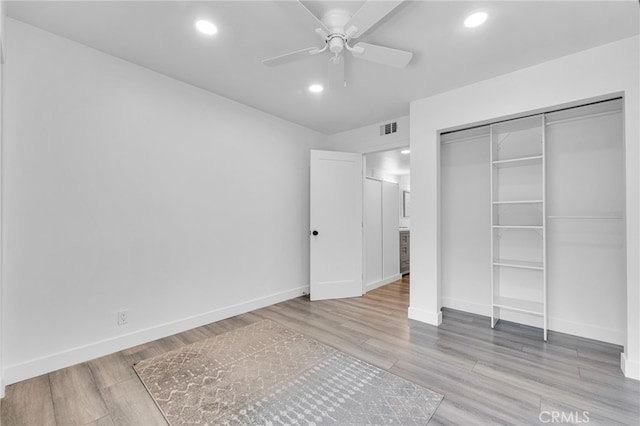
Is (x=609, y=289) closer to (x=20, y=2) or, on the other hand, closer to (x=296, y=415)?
(x=296, y=415)

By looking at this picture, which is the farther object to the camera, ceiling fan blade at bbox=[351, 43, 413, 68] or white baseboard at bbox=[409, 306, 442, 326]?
white baseboard at bbox=[409, 306, 442, 326]

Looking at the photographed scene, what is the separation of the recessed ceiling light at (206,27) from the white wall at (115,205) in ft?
3.22

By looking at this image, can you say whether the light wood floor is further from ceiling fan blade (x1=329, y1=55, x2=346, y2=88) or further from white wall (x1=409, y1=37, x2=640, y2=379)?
ceiling fan blade (x1=329, y1=55, x2=346, y2=88)

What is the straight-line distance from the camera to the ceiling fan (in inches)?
66.1

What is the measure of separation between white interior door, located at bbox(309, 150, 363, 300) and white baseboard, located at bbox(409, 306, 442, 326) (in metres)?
1.10

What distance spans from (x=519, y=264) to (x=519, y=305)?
17.6 inches

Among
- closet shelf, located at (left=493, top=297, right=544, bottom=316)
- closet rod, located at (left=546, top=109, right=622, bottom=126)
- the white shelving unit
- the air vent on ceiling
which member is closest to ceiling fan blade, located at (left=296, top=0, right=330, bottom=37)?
the white shelving unit

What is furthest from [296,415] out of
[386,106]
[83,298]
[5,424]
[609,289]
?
[386,106]

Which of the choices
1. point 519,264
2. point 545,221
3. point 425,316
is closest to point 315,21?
point 545,221

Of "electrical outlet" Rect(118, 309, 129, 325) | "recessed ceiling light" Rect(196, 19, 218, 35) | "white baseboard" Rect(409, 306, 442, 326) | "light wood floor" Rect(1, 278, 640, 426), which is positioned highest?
A: "recessed ceiling light" Rect(196, 19, 218, 35)

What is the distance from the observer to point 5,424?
162 cm

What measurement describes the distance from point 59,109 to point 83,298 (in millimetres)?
1550

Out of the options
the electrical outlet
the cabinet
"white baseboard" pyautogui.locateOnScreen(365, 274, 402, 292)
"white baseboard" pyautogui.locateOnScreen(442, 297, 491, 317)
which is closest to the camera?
the electrical outlet

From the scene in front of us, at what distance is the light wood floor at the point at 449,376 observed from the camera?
1.72m
